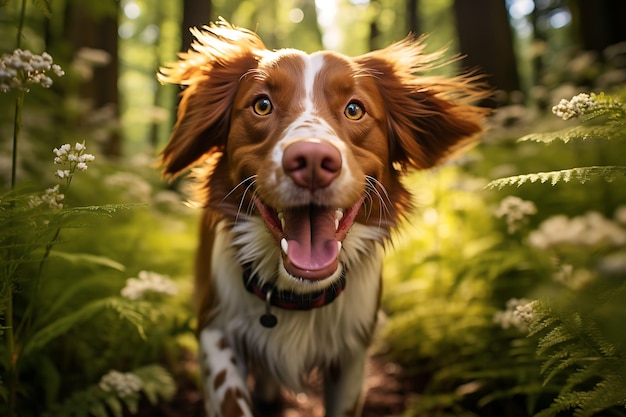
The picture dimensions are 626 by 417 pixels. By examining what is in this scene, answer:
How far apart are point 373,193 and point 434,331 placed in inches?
63.0

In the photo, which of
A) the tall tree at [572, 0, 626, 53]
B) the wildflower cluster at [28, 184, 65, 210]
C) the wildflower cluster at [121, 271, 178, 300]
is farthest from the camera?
the tall tree at [572, 0, 626, 53]

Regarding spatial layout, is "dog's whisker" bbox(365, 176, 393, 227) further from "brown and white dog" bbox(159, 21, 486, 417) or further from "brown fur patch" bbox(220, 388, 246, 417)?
"brown fur patch" bbox(220, 388, 246, 417)

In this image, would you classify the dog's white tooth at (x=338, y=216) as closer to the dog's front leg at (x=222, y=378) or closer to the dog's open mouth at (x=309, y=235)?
the dog's open mouth at (x=309, y=235)

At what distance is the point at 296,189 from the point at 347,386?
49.4 inches

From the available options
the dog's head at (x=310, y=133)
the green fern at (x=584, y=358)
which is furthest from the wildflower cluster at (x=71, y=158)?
the green fern at (x=584, y=358)

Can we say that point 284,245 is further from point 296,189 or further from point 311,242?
point 296,189

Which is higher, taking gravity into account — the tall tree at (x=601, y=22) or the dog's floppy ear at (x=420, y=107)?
the tall tree at (x=601, y=22)

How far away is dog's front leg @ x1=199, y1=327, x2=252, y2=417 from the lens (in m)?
2.41

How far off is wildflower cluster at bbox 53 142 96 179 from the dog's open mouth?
728 mm

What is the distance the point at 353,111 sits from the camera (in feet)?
7.91

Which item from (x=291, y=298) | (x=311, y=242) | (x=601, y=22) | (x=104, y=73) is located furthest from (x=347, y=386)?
(x=104, y=73)

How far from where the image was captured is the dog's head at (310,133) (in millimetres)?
2086

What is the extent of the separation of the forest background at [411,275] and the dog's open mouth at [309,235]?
0.60 meters

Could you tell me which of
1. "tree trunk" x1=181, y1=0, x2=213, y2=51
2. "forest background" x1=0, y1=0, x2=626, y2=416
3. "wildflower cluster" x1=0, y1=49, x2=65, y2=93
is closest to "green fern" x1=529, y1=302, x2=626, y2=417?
"forest background" x1=0, y1=0, x2=626, y2=416
